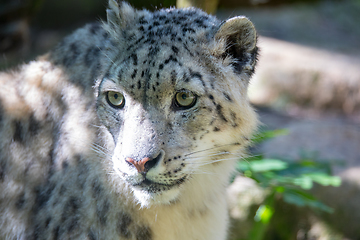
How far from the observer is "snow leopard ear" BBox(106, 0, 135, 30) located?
3.10 m

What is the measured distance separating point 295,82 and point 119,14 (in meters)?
9.15

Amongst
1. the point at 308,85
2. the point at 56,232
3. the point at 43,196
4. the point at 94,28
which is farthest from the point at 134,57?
the point at 308,85

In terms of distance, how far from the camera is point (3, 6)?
7789 millimetres

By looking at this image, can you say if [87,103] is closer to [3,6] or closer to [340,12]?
[3,6]

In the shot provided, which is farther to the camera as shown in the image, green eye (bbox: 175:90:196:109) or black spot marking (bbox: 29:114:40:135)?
black spot marking (bbox: 29:114:40:135)

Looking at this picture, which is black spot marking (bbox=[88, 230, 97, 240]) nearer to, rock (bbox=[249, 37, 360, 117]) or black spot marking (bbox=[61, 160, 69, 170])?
black spot marking (bbox=[61, 160, 69, 170])

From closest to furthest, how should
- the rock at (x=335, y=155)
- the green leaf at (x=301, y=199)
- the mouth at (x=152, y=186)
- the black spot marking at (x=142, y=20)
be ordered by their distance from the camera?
1. the mouth at (x=152, y=186)
2. the black spot marking at (x=142, y=20)
3. the green leaf at (x=301, y=199)
4. the rock at (x=335, y=155)

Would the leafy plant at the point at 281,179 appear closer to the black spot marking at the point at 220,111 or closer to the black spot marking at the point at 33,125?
the black spot marking at the point at 220,111

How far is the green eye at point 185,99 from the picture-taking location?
8.86 feet

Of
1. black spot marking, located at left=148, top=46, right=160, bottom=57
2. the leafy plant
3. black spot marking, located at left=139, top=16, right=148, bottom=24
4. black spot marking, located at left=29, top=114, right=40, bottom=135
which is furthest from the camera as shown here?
the leafy plant

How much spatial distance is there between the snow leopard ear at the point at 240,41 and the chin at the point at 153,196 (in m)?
1.06

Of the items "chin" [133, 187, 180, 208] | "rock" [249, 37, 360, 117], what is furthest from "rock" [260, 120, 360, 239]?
"chin" [133, 187, 180, 208]

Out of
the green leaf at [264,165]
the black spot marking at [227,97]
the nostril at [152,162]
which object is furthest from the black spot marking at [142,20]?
the green leaf at [264,165]

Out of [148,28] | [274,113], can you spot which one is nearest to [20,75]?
[148,28]
